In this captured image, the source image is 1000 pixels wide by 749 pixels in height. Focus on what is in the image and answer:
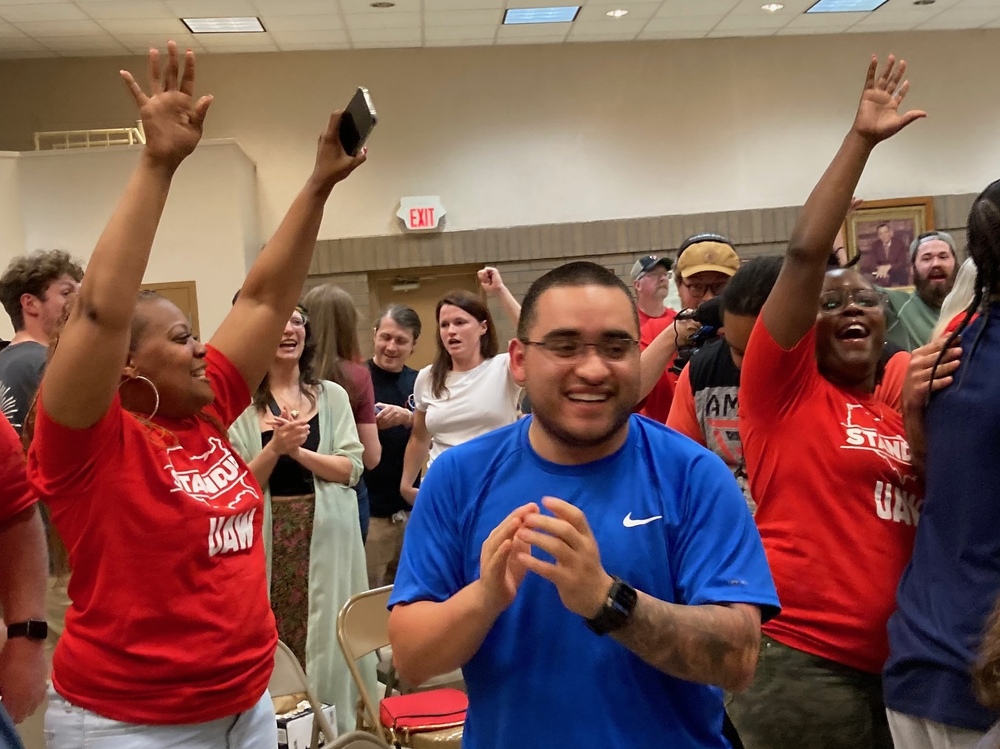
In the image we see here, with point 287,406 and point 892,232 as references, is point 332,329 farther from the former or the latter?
point 892,232

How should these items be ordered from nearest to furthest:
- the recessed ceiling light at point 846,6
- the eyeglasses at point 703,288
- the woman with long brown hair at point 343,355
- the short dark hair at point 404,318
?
the eyeglasses at point 703,288
the woman with long brown hair at point 343,355
the short dark hair at point 404,318
the recessed ceiling light at point 846,6

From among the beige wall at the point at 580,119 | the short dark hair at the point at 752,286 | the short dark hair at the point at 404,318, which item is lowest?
the short dark hair at the point at 752,286

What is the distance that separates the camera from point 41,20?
7.17m

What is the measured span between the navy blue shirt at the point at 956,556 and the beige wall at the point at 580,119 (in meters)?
6.99

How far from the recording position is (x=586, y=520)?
112 cm

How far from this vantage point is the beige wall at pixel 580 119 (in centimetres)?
816

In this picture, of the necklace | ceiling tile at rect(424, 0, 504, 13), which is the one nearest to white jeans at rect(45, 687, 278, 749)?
Result: the necklace

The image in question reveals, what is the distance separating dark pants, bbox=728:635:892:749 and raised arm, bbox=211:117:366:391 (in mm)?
1214

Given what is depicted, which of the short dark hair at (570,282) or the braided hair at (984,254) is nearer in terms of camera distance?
the short dark hair at (570,282)

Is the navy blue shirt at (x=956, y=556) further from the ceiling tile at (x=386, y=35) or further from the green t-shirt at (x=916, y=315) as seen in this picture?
the ceiling tile at (x=386, y=35)

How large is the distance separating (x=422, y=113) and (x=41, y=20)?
10.4ft

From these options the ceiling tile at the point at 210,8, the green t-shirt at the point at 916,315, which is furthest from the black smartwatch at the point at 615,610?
the ceiling tile at the point at 210,8

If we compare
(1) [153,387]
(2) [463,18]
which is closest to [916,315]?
(1) [153,387]

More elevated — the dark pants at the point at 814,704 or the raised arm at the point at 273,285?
the raised arm at the point at 273,285
